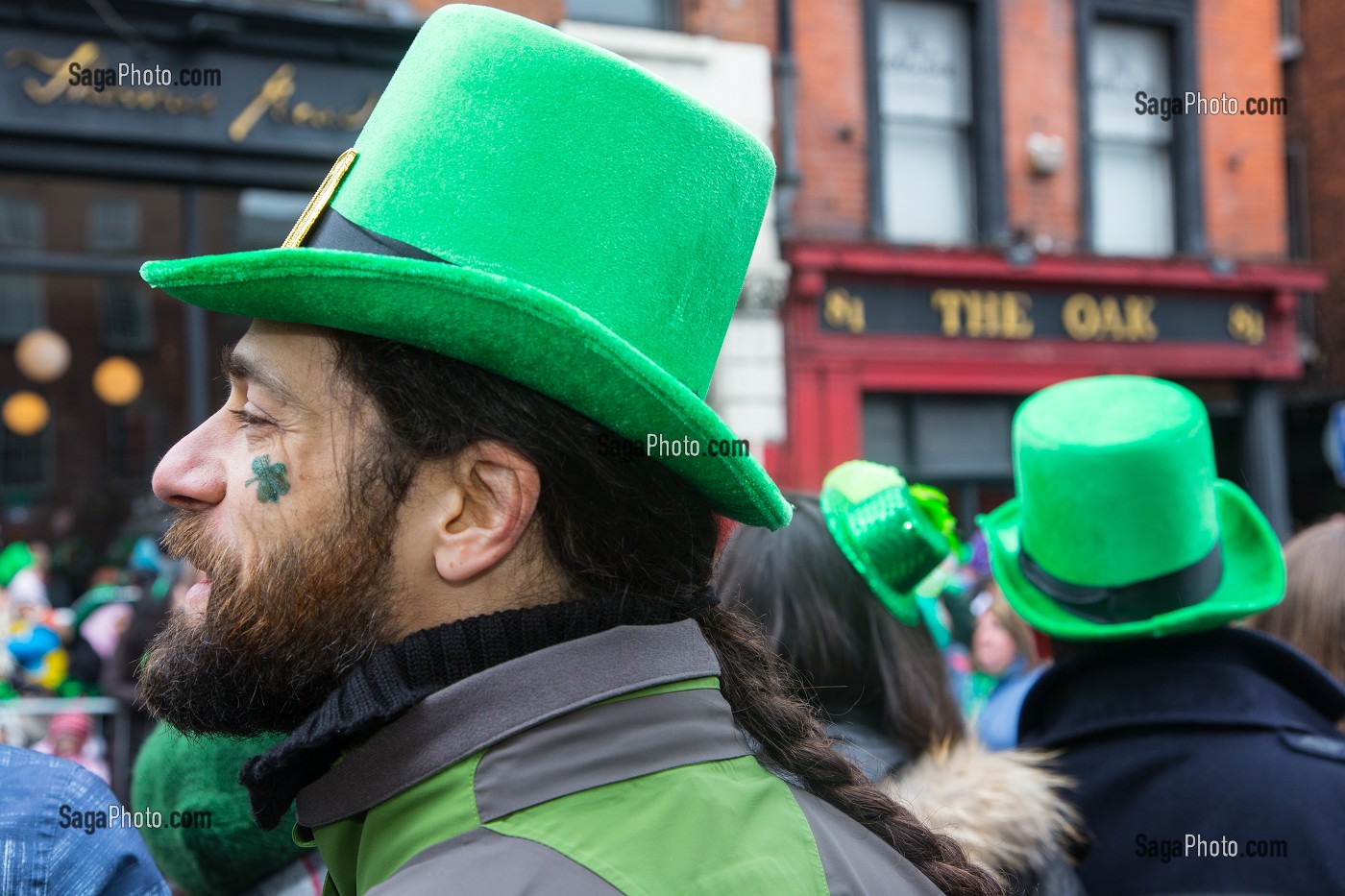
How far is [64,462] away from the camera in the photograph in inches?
335

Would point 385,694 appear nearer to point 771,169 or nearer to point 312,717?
point 312,717

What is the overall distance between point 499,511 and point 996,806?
1.20m

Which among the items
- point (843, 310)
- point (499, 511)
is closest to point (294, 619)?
point (499, 511)

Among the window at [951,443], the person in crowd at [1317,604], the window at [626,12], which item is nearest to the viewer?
the person in crowd at [1317,604]

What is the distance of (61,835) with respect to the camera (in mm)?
1671

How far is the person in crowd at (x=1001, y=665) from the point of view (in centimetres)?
431

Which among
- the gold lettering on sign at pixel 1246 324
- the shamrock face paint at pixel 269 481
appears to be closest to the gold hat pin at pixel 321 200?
the shamrock face paint at pixel 269 481

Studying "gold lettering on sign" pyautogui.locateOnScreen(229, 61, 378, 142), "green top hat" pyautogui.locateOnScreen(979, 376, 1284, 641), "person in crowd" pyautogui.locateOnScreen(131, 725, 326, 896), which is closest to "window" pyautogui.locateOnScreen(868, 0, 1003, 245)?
"gold lettering on sign" pyautogui.locateOnScreen(229, 61, 378, 142)

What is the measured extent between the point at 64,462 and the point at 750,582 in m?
7.31

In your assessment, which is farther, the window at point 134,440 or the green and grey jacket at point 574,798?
the window at point 134,440

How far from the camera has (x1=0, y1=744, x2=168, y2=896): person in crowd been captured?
1.64 metres

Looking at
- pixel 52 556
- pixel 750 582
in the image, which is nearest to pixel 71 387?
pixel 52 556

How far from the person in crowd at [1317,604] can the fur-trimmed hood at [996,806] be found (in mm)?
959

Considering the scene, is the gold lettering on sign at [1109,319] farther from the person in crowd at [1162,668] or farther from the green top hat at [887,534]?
the green top hat at [887,534]
